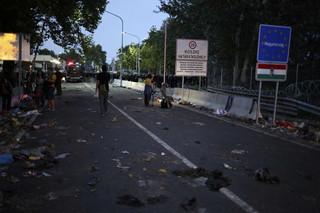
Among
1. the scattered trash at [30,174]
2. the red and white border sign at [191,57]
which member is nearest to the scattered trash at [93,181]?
the scattered trash at [30,174]

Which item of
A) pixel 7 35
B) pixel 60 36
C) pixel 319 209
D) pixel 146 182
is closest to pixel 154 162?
pixel 146 182

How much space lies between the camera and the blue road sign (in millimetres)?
12110

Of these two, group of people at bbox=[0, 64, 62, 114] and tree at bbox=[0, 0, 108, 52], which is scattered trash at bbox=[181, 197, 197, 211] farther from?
tree at bbox=[0, 0, 108, 52]

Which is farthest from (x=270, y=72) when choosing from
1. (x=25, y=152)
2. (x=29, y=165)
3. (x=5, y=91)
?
(x=5, y=91)

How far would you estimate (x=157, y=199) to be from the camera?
453cm

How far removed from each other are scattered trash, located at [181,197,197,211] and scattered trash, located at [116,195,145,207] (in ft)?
1.74

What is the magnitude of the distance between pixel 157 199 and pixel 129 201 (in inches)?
15.0

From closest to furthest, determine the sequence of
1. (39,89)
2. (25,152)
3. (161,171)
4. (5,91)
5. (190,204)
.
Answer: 1. (190,204)
2. (161,171)
3. (25,152)
4. (5,91)
5. (39,89)

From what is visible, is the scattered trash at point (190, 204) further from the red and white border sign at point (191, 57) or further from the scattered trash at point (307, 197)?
the red and white border sign at point (191, 57)

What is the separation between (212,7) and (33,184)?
2451cm

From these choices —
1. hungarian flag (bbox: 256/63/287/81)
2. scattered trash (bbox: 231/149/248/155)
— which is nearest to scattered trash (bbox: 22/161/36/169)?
scattered trash (bbox: 231/149/248/155)

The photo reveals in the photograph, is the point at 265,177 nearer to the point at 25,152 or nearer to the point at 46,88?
the point at 25,152

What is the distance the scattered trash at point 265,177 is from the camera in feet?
17.8

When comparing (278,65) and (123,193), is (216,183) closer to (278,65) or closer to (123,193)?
(123,193)
